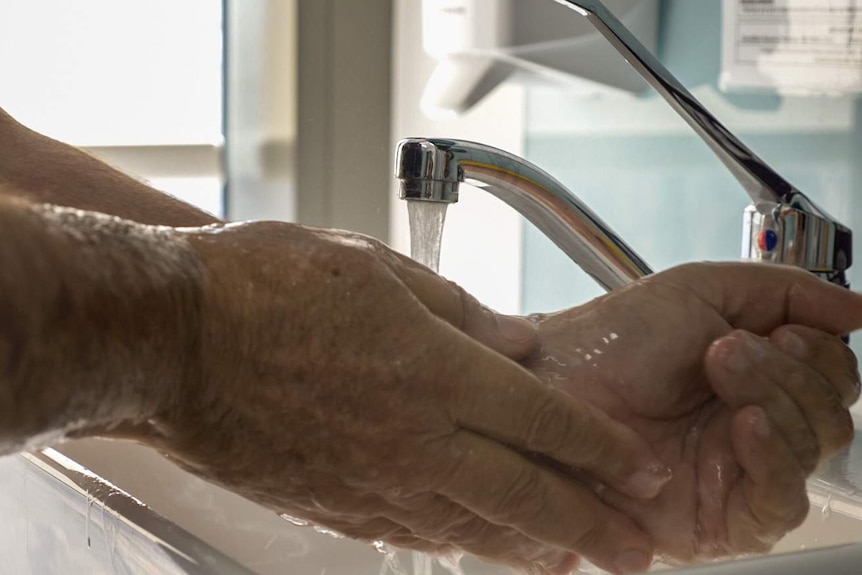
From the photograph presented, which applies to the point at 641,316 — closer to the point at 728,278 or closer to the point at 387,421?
the point at 728,278

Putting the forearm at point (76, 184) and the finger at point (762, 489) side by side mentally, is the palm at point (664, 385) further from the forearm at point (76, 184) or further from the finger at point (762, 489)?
the forearm at point (76, 184)

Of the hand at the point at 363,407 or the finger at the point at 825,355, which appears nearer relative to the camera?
the hand at the point at 363,407

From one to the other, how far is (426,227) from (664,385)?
17 centimetres

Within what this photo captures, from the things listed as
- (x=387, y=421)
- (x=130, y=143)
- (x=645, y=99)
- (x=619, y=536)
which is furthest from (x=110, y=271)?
(x=130, y=143)

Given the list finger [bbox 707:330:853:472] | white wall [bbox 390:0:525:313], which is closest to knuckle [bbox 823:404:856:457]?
finger [bbox 707:330:853:472]

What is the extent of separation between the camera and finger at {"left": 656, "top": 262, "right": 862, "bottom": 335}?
1.94 feet

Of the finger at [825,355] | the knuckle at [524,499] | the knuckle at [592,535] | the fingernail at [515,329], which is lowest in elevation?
the knuckle at [592,535]

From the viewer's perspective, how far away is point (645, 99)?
3.44 feet

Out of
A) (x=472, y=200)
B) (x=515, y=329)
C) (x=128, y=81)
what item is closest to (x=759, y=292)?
(x=515, y=329)

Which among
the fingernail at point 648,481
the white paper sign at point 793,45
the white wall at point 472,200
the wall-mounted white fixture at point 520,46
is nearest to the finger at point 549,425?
the fingernail at point 648,481

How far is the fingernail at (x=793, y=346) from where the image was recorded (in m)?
0.57

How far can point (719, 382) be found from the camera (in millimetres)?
572

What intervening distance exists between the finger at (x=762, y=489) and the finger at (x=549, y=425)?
51 mm

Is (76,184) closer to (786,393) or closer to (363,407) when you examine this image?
(363,407)
